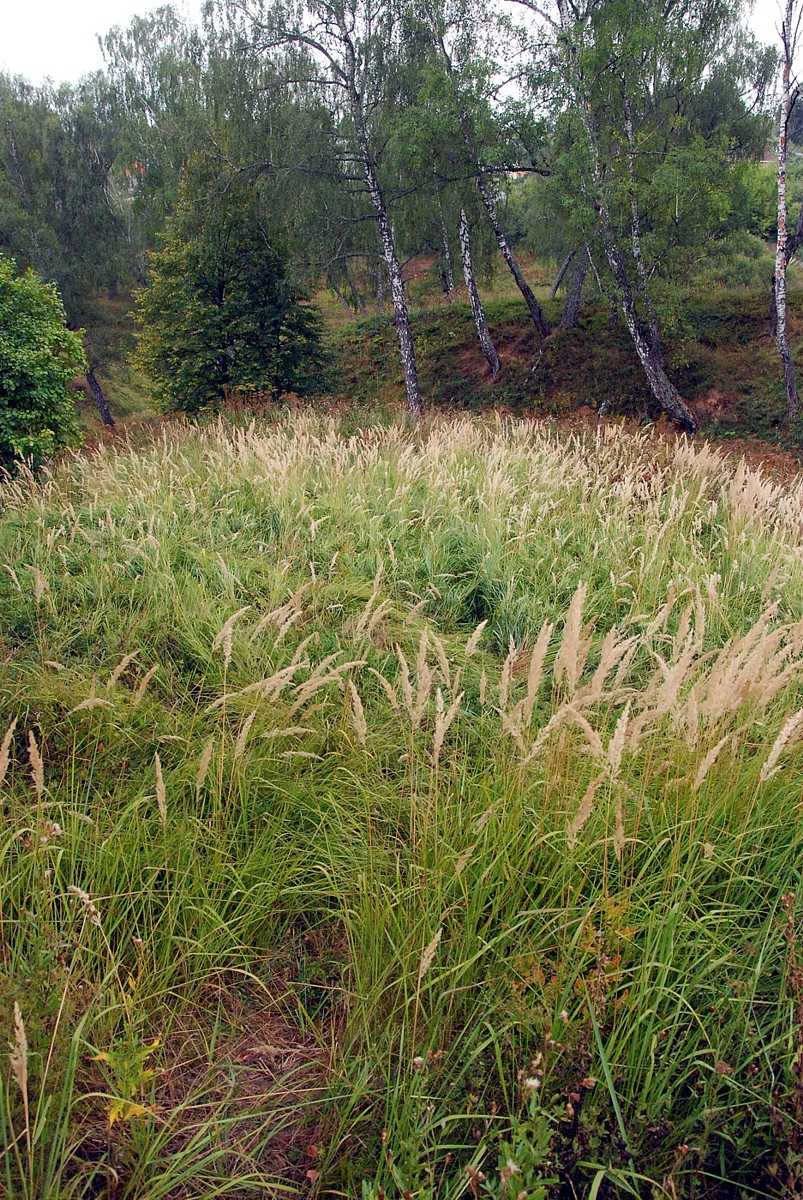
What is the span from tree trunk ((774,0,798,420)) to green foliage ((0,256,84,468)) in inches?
528

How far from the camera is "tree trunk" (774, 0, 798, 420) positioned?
11.8 meters

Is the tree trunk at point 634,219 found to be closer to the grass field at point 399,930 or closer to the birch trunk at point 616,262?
the birch trunk at point 616,262

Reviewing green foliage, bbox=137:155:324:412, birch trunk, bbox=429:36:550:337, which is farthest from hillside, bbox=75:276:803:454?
green foliage, bbox=137:155:324:412

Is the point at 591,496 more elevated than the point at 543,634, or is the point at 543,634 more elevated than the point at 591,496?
the point at 543,634

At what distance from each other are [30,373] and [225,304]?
5.93 meters

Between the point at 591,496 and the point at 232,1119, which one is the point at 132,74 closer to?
the point at 591,496

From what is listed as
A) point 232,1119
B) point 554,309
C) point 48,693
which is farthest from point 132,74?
point 232,1119

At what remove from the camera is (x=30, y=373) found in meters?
10.6

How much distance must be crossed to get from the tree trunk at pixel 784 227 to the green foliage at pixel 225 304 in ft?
32.6

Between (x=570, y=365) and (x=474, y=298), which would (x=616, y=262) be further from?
(x=474, y=298)

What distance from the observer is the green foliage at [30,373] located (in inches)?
414

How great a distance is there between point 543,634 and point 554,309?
23.6 m

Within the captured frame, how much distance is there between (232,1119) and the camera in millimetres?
1551

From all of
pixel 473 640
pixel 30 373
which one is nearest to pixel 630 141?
pixel 30 373
